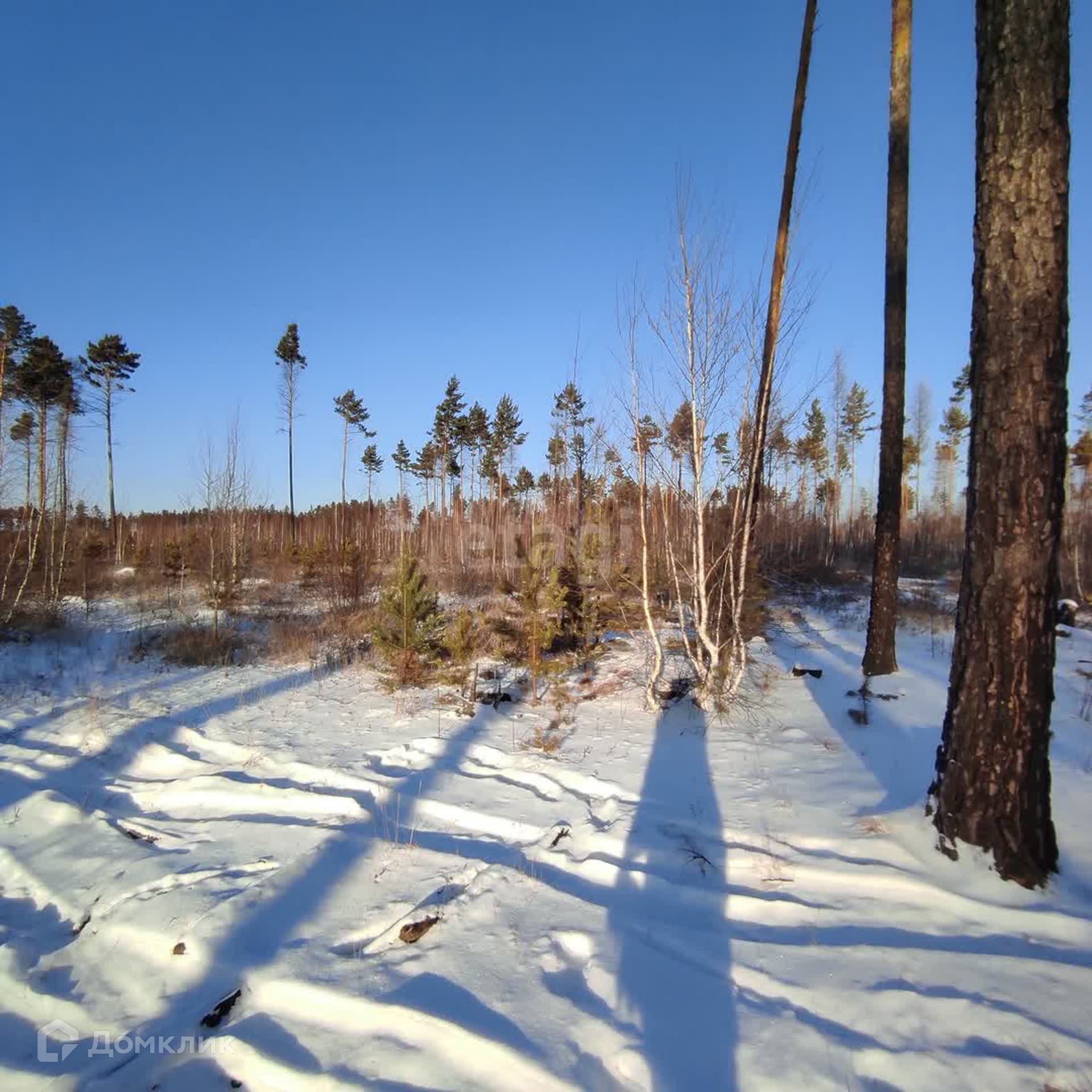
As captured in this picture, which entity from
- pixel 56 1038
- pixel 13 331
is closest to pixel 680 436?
pixel 56 1038

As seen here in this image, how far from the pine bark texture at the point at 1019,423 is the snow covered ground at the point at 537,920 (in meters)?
0.52

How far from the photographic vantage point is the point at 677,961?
2516mm

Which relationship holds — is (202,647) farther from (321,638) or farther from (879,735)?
(879,735)

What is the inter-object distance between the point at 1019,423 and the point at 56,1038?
5.28 metres

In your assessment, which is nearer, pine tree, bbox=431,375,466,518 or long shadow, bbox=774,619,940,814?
long shadow, bbox=774,619,940,814

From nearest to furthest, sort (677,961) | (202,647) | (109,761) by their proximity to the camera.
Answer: (677,961) < (109,761) < (202,647)

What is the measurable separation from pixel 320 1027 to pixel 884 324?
8782 millimetres

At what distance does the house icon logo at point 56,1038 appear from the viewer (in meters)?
2.18

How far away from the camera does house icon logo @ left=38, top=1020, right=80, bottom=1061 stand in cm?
218

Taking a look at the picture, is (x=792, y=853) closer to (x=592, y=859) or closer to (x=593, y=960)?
(x=592, y=859)

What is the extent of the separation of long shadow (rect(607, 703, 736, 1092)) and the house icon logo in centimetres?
228

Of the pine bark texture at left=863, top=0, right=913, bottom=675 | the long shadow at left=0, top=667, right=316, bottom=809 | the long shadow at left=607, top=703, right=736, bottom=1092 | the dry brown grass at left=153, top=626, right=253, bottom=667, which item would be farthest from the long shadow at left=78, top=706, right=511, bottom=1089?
the dry brown grass at left=153, top=626, right=253, bottom=667

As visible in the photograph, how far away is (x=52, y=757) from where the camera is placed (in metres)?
5.59

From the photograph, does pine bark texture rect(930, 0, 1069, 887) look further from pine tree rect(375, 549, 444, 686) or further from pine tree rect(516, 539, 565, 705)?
pine tree rect(375, 549, 444, 686)
